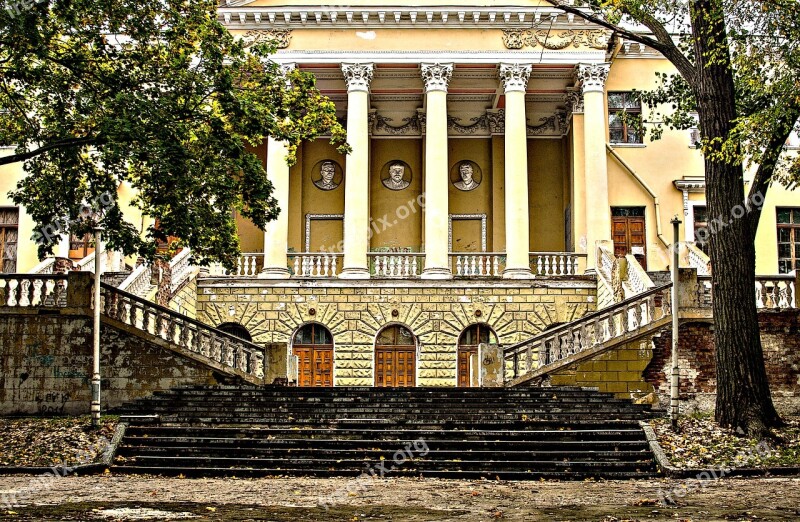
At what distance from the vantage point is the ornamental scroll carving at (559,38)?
31.1 metres

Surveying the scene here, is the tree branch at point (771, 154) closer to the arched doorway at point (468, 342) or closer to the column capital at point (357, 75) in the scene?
the arched doorway at point (468, 342)

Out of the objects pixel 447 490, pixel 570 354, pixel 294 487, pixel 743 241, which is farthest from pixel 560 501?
pixel 570 354

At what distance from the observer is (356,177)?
30188 mm

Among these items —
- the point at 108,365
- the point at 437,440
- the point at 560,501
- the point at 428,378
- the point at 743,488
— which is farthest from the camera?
the point at 428,378

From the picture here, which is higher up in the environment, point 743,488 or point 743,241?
point 743,241

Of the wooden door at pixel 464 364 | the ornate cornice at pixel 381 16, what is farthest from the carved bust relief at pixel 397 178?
the wooden door at pixel 464 364

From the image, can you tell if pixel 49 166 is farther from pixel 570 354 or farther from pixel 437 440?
pixel 570 354

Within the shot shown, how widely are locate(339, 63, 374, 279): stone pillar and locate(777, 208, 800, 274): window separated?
14.2 m

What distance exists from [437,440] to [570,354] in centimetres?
595

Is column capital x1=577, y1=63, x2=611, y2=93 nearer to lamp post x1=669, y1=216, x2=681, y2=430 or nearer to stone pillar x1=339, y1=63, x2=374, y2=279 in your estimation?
stone pillar x1=339, y1=63, x2=374, y2=279

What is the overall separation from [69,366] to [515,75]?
54.6 feet

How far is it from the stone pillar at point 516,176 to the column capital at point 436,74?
5.66 feet

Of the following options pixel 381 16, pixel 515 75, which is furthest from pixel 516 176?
pixel 381 16

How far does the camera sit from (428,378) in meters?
28.2
